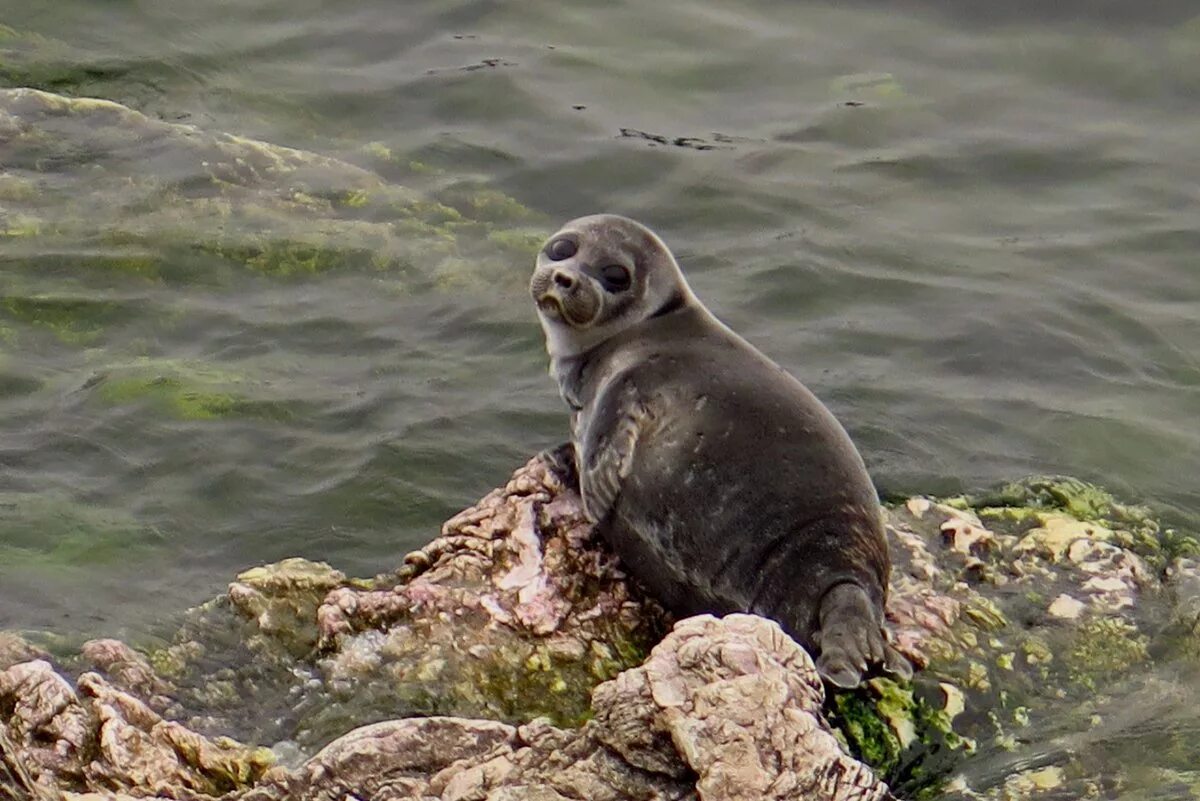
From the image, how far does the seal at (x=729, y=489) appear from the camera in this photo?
553 cm

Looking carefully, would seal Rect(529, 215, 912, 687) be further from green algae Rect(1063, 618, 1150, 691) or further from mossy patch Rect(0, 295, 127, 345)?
mossy patch Rect(0, 295, 127, 345)

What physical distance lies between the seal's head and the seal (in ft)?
0.14

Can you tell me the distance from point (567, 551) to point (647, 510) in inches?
13.5

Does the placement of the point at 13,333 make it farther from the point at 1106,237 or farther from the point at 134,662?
the point at 1106,237

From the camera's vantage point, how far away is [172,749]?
5.00m

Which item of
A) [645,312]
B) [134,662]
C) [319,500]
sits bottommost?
[319,500]

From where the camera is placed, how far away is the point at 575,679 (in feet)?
18.5

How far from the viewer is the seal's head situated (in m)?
6.84

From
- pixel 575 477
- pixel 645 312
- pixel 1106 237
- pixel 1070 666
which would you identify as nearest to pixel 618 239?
pixel 645 312

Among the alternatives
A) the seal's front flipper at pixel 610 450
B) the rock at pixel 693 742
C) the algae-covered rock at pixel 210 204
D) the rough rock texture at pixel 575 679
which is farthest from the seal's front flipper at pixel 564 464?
the algae-covered rock at pixel 210 204

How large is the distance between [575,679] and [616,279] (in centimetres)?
185

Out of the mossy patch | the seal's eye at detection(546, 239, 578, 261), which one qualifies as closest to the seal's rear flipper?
the seal's eye at detection(546, 239, 578, 261)

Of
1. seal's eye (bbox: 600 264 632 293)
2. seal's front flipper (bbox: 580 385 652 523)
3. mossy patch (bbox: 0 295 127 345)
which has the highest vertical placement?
seal's eye (bbox: 600 264 632 293)

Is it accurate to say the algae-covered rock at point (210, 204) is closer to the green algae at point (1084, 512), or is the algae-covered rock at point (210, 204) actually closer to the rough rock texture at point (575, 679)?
the green algae at point (1084, 512)
